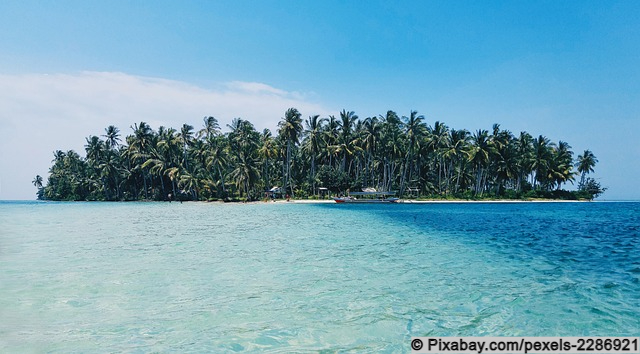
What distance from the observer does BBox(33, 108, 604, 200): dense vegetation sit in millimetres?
70938

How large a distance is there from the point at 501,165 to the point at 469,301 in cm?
7722

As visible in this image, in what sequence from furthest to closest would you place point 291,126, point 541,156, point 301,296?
point 541,156
point 291,126
point 301,296

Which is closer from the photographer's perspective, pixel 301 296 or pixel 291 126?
pixel 301 296

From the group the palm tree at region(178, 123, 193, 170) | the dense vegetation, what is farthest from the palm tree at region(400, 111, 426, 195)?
the palm tree at region(178, 123, 193, 170)

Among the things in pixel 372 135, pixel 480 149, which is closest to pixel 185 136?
pixel 372 135

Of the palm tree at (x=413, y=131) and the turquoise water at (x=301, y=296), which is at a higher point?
the palm tree at (x=413, y=131)

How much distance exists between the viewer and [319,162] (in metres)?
81.8

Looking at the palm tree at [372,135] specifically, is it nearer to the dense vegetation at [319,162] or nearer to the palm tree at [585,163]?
the dense vegetation at [319,162]

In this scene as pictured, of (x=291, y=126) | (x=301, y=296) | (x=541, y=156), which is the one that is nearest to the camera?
(x=301, y=296)

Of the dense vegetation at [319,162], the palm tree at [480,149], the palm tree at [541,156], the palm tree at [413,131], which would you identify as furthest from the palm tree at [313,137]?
the palm tree at [541,156]

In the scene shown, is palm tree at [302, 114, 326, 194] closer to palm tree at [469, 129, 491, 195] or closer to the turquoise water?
palm tree at [469, 129, 491, 195]

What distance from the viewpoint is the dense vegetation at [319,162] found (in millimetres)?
70938

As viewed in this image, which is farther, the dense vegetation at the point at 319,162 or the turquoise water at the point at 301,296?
the dense vegetation at the point at 319,162

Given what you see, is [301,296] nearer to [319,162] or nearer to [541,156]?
[319,162]
